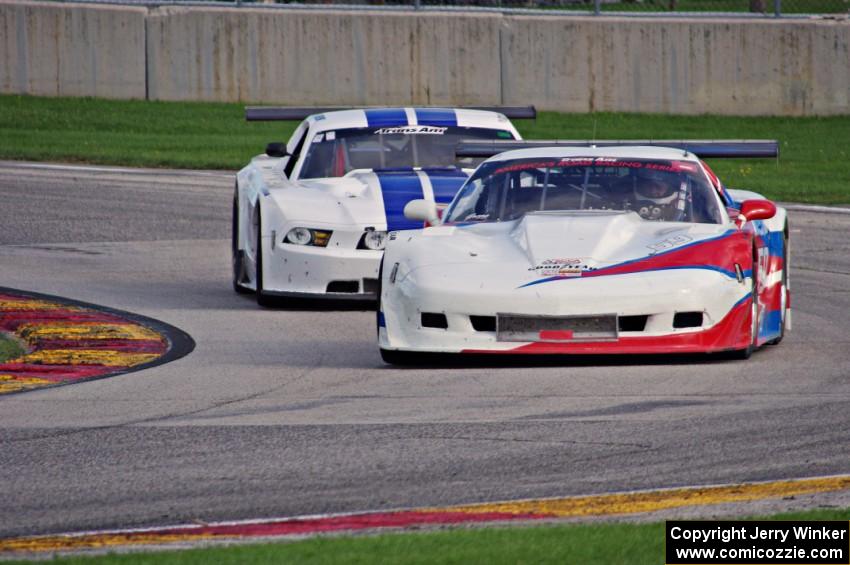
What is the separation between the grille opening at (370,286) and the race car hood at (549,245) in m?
2.12

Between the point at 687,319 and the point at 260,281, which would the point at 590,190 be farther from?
the point at 260,281

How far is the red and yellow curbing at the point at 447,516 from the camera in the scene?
561 centimetres

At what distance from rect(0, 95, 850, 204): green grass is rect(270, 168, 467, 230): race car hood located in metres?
8.65

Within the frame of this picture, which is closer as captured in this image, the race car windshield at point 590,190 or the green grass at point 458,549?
the green grass at point 458,549

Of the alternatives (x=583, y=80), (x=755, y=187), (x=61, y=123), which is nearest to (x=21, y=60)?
(x=61, y=123)

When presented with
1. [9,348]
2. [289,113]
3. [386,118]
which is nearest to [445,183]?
[386,118]

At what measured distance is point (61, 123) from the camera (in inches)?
1038

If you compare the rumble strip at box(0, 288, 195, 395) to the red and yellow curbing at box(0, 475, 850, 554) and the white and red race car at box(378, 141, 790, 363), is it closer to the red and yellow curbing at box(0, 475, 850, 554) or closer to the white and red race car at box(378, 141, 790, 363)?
the white and red race car at box(378, 141, 790, 363)


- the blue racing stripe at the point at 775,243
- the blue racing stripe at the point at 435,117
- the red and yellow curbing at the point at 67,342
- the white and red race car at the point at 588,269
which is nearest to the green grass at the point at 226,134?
the blue racing stripe at the point at 435,117

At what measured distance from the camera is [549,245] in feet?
31.4

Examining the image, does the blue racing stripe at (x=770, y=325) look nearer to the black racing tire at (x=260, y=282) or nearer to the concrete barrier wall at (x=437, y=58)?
the black racing tire at (x=260, y=282)

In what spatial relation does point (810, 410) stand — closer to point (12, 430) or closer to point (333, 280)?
point (12, 430)

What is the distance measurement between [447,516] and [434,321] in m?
3.55

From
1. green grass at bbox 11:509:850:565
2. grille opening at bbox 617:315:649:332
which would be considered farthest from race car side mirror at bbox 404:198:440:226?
green grass at bbox 11:509:850:565
